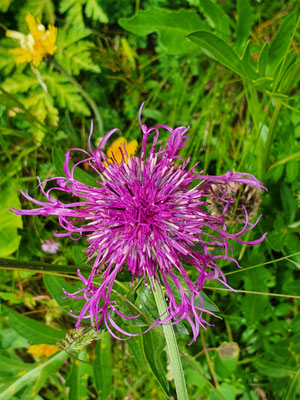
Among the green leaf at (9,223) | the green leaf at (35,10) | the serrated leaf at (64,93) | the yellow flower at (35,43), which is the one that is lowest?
the green leaf at (9,223)

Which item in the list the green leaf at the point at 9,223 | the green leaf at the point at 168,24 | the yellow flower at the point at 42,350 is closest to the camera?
the green leaf at the point at 168,24

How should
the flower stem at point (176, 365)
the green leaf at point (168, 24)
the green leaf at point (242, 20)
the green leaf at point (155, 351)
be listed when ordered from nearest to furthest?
the flower stem at point (176, 365) → the green leaf at point (155, 351) → the green leaf at point (242, 20) → the green leaf at point (168, 24)

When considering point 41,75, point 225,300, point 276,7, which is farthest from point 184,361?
point 276,7

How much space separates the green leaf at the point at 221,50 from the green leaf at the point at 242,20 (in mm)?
137

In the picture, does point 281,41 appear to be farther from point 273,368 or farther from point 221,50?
point 273,368

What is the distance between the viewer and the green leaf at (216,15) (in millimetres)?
1283

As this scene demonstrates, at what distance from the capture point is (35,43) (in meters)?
1.68

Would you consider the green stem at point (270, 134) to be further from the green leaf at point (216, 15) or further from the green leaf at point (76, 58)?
the green leaf at point (76, 58)

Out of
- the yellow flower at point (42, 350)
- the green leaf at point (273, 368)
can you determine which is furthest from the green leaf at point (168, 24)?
the yellow flower at point (42, 350)

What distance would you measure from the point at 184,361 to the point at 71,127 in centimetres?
114

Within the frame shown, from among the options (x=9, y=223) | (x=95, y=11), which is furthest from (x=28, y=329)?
(x=95, y=11)

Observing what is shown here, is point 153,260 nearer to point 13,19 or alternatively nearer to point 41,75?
point 41,75

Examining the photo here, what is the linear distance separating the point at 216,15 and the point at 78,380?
136cm

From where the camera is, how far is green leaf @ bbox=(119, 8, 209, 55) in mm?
1307
